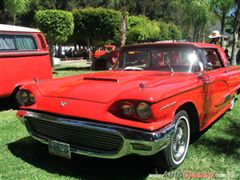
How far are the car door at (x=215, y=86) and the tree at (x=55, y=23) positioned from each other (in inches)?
467

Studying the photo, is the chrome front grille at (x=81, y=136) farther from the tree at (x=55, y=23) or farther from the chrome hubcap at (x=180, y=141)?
the tree at (x=55, y=23)

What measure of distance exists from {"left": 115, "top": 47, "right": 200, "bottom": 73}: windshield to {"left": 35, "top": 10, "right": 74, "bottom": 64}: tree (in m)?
11.7

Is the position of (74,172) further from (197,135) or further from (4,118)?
(4,118)

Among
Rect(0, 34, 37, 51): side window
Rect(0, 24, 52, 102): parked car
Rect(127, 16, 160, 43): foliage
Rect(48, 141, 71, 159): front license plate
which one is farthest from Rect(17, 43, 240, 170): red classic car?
Rect(127, 16, 160, 43): foliage

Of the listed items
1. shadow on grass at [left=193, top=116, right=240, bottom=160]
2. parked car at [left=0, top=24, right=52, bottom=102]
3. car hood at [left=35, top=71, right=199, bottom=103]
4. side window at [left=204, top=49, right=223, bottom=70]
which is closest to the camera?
car hood at [left=35, top=71, right=199, bottom=103]

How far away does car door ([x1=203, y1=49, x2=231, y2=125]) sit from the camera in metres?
4.84

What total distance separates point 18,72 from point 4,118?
126cm

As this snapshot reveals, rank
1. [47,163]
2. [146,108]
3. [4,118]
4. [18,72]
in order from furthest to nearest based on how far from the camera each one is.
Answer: [18,72] → [4,118] → [47,163] → [146,108]

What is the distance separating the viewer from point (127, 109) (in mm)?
3463

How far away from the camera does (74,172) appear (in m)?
3.94

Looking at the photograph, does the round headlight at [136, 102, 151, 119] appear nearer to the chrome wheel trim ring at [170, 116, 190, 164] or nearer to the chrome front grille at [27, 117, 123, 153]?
the chrome front grille at [27, 117, 123, 153]

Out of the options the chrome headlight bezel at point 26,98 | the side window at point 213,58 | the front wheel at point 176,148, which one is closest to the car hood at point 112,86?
the chrome headlight bezel at point 26,98

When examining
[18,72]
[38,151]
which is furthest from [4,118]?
[38,151]

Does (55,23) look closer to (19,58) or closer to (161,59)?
(19,58)
